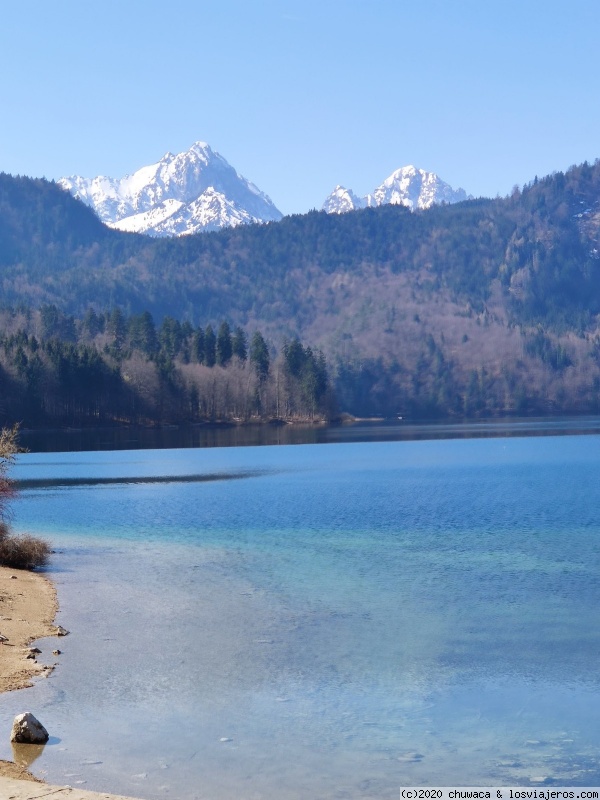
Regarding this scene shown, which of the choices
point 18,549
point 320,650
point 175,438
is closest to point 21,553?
point 18,549

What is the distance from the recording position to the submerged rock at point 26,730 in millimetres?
21047

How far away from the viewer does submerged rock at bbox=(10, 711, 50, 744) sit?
69.1ft

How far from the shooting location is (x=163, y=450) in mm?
131125

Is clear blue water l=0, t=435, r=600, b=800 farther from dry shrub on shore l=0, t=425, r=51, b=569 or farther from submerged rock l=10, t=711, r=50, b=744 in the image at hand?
dry shrub on shore l=0, t=425, r=51, b=569

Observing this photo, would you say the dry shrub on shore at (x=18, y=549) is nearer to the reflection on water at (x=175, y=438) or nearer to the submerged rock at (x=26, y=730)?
the submerged rock at (x=26, y=730)

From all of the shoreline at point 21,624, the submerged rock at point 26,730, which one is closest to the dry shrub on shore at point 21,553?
the shoreline at point 21,624

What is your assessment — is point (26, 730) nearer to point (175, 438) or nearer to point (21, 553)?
point (21, 553)

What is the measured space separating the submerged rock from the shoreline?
40.9 inches

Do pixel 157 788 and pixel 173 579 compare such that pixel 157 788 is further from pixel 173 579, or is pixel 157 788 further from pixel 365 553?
pixel 365 553

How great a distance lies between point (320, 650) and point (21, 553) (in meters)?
17.9

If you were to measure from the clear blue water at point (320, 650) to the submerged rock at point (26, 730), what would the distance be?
366mm

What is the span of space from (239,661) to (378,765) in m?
8.66

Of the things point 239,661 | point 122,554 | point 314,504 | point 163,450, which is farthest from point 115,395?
point 239,661

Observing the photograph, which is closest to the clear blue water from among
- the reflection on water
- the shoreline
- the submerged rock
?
the submerged rock
